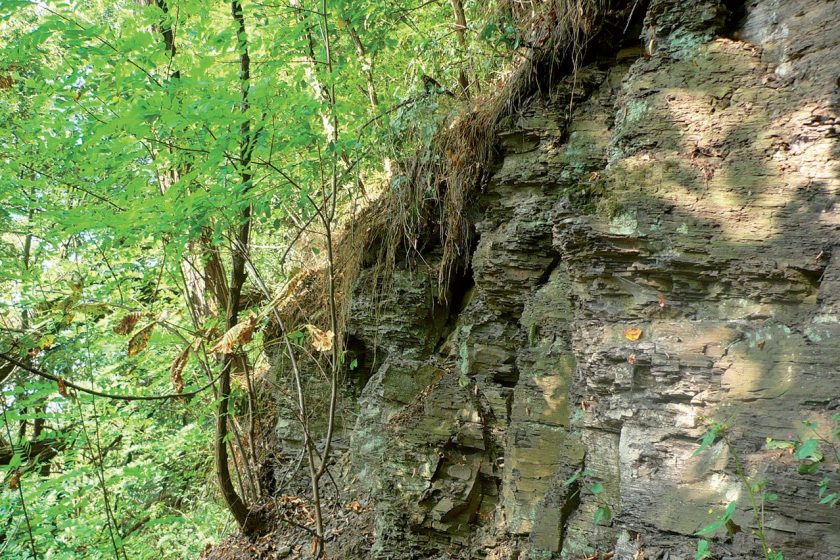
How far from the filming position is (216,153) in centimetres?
386

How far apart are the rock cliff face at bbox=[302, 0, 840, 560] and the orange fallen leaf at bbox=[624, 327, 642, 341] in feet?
0.03

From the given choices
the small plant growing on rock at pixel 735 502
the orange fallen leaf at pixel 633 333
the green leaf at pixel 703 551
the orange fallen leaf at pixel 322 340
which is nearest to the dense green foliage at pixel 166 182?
the orange fallen leaf at pixel 322 340

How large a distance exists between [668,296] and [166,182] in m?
5.09

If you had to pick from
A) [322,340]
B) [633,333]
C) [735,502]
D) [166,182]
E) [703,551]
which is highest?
[166,182]

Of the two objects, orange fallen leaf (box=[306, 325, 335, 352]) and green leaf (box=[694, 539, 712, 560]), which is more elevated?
orange fallen leaf (box=[306, 325, 335, 352])

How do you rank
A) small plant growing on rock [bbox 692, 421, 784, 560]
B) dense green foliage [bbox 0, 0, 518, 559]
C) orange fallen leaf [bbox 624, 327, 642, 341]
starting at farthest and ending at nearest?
dense green foliage [bbox 0, 0, 518, 559], orange fallen leaf [bbox 624, 327, 642, 341], small plant growing on rock [bbox 692, 421, 784, 560]

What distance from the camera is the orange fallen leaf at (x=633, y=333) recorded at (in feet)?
9.86

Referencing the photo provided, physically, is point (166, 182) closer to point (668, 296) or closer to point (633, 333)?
point (633, 333)

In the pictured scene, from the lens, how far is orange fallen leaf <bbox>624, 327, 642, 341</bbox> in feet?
9.86

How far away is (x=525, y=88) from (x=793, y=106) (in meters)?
1.96

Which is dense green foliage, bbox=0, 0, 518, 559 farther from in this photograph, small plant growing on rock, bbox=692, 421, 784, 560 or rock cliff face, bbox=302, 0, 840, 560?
small plant growing on rock, bbox=692, 421, 784, 560

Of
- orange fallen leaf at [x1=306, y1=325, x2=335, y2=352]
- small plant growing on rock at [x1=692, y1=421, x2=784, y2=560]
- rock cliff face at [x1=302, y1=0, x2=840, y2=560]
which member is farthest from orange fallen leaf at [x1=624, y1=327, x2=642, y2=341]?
orange fallen leaf at [x1=306, y1=325, x2=335, y2=352]

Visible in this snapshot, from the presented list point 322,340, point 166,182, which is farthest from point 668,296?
point 166,182

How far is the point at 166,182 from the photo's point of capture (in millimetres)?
5812
